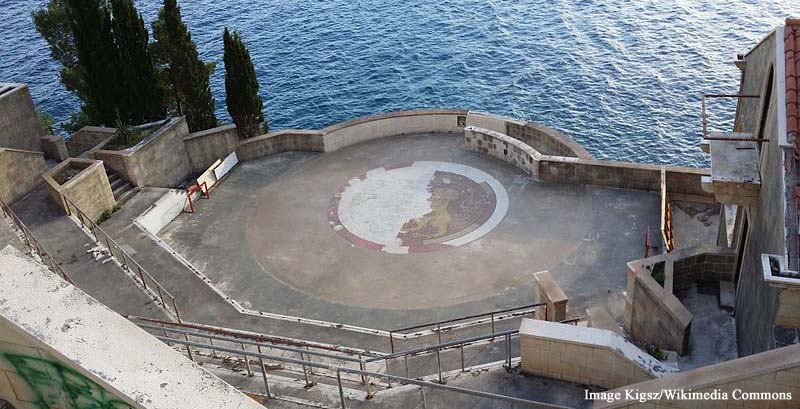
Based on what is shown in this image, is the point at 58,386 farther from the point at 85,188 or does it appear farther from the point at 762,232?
the point at 85,188

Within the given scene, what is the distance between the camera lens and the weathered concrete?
896 cm

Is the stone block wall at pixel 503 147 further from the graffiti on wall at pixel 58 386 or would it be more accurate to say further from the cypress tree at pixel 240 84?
the graffiti on wall at pixel 58 386

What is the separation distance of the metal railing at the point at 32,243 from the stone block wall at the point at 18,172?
2.64 m

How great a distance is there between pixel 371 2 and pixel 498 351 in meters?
62.9

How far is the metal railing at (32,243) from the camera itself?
2508cm

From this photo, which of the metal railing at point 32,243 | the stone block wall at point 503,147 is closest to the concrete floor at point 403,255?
the stone block wall at point 503,147

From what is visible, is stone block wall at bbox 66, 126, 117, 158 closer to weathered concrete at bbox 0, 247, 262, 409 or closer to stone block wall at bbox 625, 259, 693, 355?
stone block wall at bbox 625, 259, 693, 355

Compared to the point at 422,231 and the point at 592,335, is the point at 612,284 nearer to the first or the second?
the point at 422,231

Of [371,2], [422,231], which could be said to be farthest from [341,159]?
[371,2]

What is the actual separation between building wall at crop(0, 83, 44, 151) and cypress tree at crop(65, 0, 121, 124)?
3539mm

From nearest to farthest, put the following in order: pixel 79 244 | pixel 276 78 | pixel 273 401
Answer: pixel 273 401 → pixel 79 244 → pixel 276 78

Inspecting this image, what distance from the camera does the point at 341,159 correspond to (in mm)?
35312

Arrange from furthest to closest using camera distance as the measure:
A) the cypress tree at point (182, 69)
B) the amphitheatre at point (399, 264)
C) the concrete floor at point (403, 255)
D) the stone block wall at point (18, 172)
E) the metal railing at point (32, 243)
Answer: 1. the cypress tree at point (182, 69)
2. the stone block wall at point (18, 172)
3. the concrete floor at point (403, 255)
4. the metal railing at point (32, 243)
5. the amphitheatre at point (399, 264)

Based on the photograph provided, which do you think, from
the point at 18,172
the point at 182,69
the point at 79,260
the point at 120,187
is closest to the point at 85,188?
the point at 120,187
